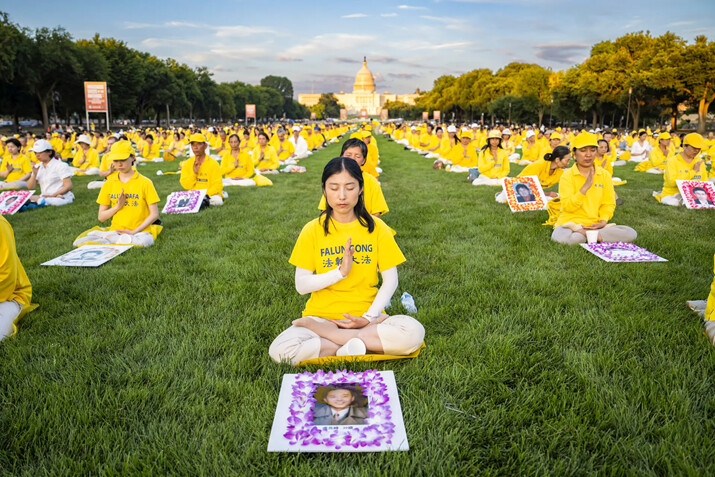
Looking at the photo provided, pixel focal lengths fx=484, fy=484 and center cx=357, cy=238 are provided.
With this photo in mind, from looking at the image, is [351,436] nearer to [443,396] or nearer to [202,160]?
[443,396]

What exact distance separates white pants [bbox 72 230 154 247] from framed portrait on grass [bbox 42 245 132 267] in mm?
151

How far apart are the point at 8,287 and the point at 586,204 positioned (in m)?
6.20

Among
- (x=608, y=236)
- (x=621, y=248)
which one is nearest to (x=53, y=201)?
(x=608, y=236)

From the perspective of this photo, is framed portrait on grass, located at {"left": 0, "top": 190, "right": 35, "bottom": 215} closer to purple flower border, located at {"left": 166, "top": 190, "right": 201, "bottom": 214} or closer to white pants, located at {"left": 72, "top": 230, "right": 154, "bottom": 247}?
purple flower border, located at {"left": 166, "top": 190, "right": 201, "bottom": 214}

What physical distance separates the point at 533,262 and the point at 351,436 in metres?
3.55

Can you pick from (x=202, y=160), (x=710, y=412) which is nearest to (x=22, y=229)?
(x=202, y=160)

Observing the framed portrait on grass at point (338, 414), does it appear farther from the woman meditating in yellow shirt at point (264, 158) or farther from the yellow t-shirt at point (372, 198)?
the woman meditating in yellow shirt at point (264, 158)

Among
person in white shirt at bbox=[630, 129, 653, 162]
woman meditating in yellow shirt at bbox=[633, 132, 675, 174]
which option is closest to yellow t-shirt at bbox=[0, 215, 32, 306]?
woman meditating in yellow shirt at bbox=[633, 132, 675, 174]

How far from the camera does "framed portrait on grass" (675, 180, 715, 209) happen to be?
8.45 m

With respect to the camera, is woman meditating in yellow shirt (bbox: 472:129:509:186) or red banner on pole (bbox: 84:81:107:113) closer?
woman meditating in yellow shirt (bbox: 472:129:509:186)

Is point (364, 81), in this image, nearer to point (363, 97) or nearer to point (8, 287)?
point (363, 97)

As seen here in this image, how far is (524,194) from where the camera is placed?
844 cm

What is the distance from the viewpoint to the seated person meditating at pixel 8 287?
358cm

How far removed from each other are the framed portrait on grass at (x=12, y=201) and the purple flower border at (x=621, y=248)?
9.16 meters
